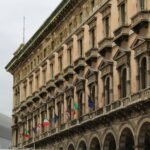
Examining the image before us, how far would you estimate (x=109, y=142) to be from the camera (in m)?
58.8

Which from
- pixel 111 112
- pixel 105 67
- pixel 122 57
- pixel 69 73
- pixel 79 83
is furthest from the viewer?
pixel 69 73

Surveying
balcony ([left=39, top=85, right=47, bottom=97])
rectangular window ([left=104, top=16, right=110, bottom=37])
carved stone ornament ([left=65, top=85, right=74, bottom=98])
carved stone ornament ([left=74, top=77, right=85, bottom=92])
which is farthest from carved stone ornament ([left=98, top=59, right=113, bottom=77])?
balcony ([left=39, top=85, right=47, bottom=97])

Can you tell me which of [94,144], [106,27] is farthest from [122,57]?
[94,144]

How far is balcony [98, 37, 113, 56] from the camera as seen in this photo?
58.6 metres

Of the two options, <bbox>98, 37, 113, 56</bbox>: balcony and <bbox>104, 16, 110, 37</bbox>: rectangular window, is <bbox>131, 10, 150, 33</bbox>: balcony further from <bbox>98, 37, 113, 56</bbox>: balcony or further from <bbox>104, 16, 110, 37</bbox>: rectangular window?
<bbox>104, 16, 110, 37</bbox>: rectangular window

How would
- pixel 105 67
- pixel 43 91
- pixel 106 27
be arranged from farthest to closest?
pixel 43 91, pixel 106 27, pixel 105 67

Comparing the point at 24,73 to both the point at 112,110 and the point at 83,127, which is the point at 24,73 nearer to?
the point at 83,127

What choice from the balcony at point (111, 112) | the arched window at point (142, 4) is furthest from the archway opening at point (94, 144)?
the arched window at point (142, 4)

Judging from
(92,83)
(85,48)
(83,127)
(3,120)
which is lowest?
(83,127)

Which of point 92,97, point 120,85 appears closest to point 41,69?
point 92,97

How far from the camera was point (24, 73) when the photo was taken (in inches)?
3844

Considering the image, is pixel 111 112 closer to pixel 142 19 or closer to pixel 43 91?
pixel 142 19

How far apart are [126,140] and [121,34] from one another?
9653mm

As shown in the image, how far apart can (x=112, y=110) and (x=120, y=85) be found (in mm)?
2575
